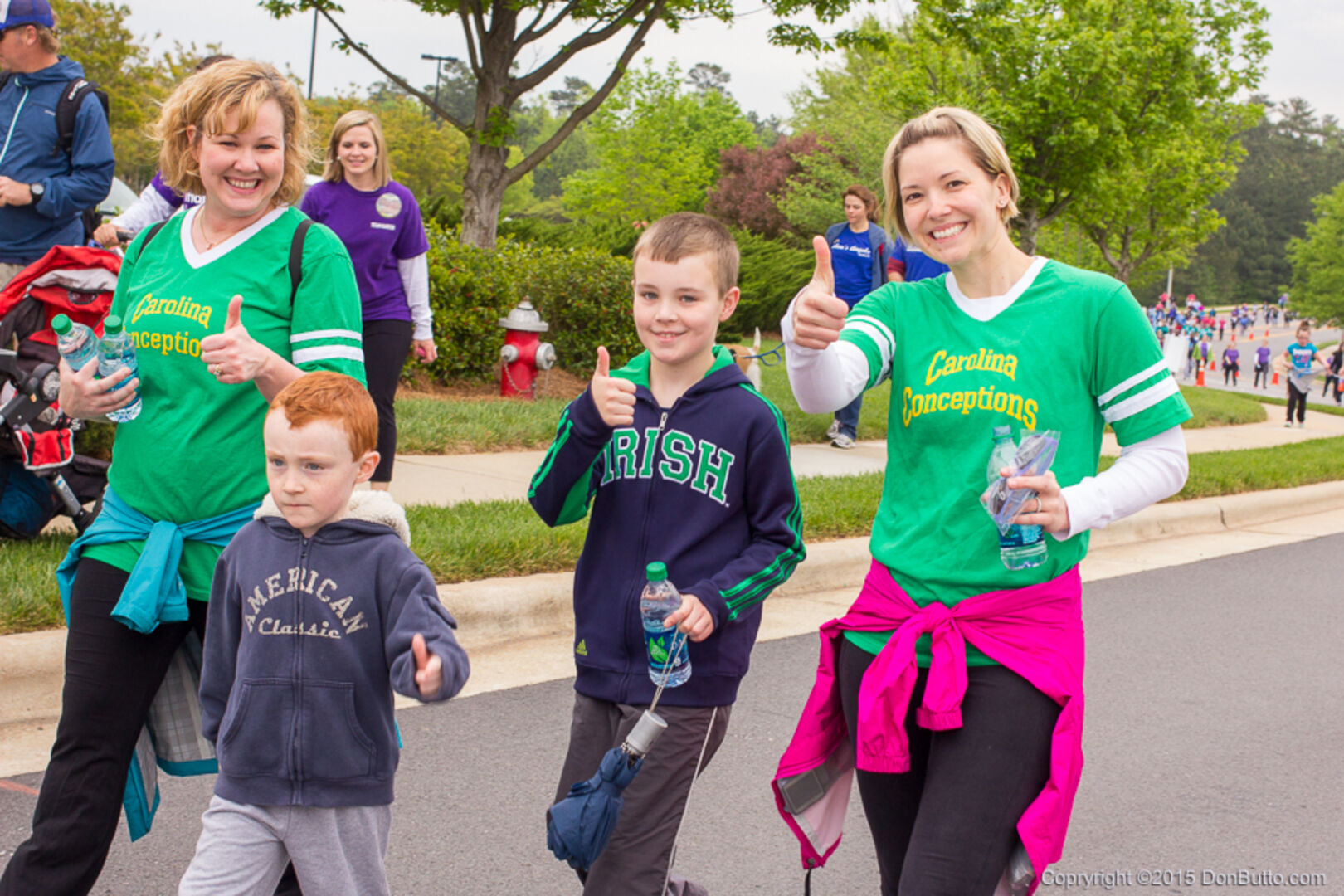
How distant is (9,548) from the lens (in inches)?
224

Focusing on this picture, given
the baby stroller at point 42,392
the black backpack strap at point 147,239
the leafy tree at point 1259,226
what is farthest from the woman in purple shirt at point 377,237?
the leafy tree at point 1259,226

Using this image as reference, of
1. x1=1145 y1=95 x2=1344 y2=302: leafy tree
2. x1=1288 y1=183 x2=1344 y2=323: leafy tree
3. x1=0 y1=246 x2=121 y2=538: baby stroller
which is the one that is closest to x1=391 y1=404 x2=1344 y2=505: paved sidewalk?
x1=0 y1=246 x2=121 y2=538: baby stroller

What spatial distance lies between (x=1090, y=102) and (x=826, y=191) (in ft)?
49.8

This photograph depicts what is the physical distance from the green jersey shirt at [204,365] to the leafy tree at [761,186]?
125 ft

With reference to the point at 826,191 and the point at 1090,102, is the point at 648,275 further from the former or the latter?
the point at 826,191

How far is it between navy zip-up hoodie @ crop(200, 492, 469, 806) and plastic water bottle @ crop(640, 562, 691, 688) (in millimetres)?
465

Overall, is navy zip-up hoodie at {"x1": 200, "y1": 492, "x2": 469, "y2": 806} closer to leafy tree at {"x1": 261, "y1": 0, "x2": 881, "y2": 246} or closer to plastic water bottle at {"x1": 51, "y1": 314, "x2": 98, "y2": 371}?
plastic water bottle at {"x1": 51, "y1": 314, "x2": 98, "y2": 371}

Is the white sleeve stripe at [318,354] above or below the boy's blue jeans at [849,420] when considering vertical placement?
above

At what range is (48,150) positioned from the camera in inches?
231

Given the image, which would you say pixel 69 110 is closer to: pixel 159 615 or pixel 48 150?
pixel 48 150

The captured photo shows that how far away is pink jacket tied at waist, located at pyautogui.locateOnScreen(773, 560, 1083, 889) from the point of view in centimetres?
251

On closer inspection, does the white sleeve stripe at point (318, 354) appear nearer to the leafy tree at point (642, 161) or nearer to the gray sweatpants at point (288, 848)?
the gray sweatpants at point (288, 848)

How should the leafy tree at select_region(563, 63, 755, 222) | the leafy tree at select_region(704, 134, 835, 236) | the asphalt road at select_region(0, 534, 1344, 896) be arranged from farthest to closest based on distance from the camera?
1. the leafy tree at select_region(563, 63, 755, 222)
2. the leafy tree at select_region(704, 134, 835, 236)
3. the asphalt road at select_region(0, 534, 1344, 896)

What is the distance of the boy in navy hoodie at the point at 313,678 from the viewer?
8.13 feet
